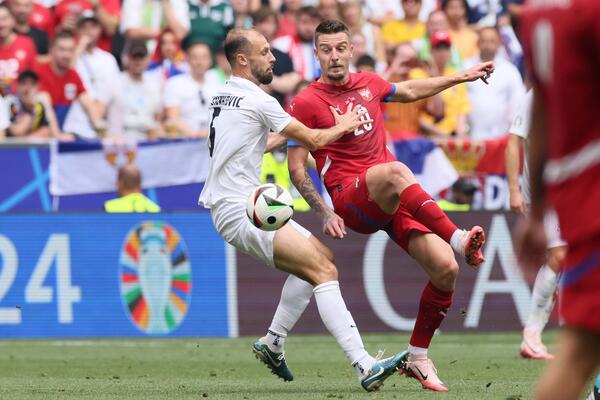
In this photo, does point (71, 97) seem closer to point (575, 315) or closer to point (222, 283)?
point (222, 283)

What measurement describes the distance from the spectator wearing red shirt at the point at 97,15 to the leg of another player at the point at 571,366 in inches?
559

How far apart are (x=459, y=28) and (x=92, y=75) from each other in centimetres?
506

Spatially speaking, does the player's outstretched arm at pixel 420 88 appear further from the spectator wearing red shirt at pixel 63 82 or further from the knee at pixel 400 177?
the spectator wearing red shirt at pixel 63 82

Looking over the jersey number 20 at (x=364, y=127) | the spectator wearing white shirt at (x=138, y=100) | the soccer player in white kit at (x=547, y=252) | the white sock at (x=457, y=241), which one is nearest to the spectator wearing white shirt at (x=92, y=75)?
the spectator wearing white shirt at (x=138, y=100)

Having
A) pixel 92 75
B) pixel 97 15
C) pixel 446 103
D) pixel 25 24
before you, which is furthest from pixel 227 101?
pixel 97 15

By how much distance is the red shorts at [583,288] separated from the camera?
4.20 meters

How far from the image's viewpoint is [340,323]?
28.3 ft

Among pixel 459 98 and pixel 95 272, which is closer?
pixel 95 272

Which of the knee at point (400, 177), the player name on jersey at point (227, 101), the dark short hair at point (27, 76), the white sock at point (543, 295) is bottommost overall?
the white sock at point (543, 295)

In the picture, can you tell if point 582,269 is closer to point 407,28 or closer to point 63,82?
point 63,82

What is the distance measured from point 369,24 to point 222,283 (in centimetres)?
573

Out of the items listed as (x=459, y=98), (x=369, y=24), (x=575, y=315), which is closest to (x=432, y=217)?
(x=575, y=315)

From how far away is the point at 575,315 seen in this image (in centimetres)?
423

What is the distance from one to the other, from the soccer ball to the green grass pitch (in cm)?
112
